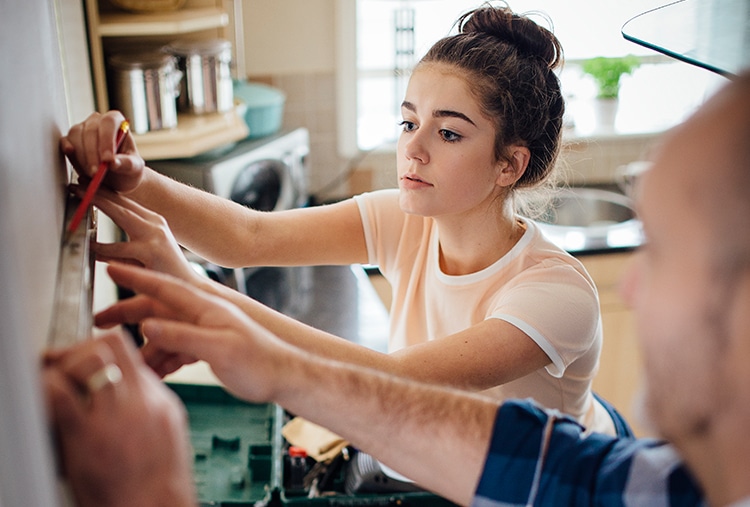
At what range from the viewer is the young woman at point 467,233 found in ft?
3.84

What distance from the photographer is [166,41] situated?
2213 millimetres

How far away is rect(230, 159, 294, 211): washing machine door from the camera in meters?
2.23

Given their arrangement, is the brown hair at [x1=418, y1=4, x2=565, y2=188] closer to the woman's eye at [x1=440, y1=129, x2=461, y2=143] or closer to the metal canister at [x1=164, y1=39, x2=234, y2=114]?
the woman's eye at [x1=440, y1=129, x2=461, y2=143]

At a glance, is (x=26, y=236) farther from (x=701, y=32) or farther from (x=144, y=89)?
(x=144, y=89)

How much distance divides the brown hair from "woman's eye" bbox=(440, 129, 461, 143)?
0.22ft

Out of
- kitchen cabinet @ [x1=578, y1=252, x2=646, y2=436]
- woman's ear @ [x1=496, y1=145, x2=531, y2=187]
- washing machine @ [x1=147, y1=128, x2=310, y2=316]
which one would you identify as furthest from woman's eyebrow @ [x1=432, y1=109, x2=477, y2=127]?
kitchen cabinet @ [x1=578, y1=252, x2=646, y2=436]

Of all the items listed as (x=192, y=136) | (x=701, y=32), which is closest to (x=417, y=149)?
(x=701, y=32)

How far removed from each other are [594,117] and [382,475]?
83.1 inches

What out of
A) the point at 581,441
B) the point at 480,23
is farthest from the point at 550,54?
the point at 581,441

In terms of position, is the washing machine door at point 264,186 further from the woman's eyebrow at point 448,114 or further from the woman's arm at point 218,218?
the woman's eyebrow at point 448,114

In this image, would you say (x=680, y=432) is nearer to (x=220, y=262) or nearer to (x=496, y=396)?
(x=496, y=396)

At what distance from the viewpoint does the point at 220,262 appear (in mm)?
1348

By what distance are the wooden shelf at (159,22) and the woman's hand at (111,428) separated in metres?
1.60

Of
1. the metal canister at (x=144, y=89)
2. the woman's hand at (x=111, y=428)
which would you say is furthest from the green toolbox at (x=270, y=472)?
the woman's hand at (x=111, y=428)
